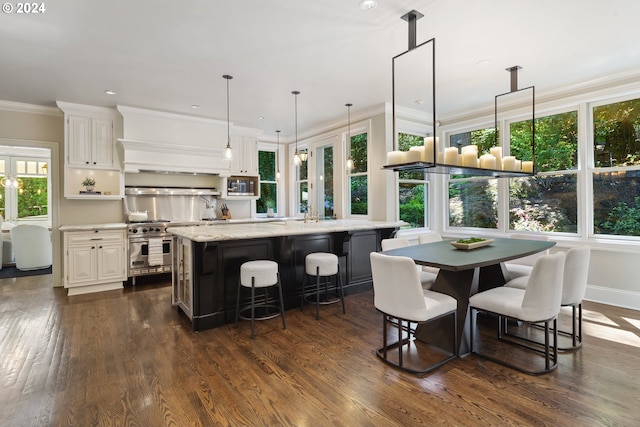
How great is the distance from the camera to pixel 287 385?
2.24 meters

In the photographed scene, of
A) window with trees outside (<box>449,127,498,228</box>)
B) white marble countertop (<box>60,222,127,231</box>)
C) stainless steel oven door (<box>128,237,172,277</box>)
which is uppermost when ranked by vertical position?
window with trees outside (<box>449,127,498,228</box>)

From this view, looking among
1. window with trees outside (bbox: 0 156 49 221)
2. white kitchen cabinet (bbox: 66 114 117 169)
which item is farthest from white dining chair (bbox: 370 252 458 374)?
window with trees outside (bbox: 0 156 49 221)

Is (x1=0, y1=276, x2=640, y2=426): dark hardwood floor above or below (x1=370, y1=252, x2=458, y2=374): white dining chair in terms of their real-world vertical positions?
below

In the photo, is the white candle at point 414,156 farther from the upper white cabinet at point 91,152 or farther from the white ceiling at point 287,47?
the upper white cabinet at point 91,152

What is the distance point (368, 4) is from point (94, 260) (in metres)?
4.78

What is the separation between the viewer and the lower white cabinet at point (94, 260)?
449 cm

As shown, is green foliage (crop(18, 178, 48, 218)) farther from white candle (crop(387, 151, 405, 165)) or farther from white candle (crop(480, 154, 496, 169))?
white candle (crop(480, 154, 496, 169))

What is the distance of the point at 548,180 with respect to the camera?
463 centimetres

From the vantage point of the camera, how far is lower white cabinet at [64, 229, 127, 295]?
4.49 m

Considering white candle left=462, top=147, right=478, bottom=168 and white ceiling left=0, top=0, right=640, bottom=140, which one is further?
white candle left=462, top=147, right=478, bottom=168

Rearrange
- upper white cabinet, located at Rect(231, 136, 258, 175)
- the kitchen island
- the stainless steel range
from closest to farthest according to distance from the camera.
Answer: the kitchen island < the stainless steel range < upper white cabinet, located at Rect(231, 136, 258, 175)

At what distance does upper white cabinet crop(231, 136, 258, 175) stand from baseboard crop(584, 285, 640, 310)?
5601 mm

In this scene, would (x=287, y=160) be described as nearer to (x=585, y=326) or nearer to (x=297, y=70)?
(x=297, y=70)

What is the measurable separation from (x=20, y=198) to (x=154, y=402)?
857cm
